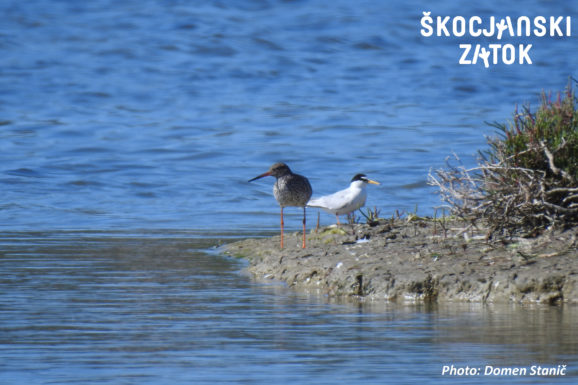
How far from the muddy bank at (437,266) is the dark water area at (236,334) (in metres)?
0.34

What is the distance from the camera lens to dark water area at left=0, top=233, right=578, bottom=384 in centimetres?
613

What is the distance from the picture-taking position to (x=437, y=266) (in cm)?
945

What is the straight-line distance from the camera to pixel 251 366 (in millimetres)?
6324

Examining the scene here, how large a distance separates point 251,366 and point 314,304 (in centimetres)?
257

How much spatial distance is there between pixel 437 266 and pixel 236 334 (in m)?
2.71

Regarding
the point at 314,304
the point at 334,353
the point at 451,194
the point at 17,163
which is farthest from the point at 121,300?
the point at 17,163

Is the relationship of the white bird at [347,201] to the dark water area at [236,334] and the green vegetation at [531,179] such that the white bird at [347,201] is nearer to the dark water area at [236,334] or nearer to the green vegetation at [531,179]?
the green vegetation at [531,179]

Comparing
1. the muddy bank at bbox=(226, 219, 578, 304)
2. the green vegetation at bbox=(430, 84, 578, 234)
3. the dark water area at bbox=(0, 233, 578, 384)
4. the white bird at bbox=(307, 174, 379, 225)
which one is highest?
the green vegetation at bbox=(430, 84, 578, 234)

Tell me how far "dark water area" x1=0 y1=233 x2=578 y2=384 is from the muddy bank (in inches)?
13.2

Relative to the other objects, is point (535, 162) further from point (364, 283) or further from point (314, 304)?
point (314, 304)

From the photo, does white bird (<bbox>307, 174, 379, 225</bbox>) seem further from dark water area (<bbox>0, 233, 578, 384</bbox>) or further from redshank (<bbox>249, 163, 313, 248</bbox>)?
dark water area (<bbox>0, 233, 578, 384</bbox>)

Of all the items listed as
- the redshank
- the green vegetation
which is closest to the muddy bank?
the green vegetation

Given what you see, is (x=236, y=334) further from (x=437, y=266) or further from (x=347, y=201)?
(x=347, y=201)

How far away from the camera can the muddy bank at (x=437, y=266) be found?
8883 millimetres
